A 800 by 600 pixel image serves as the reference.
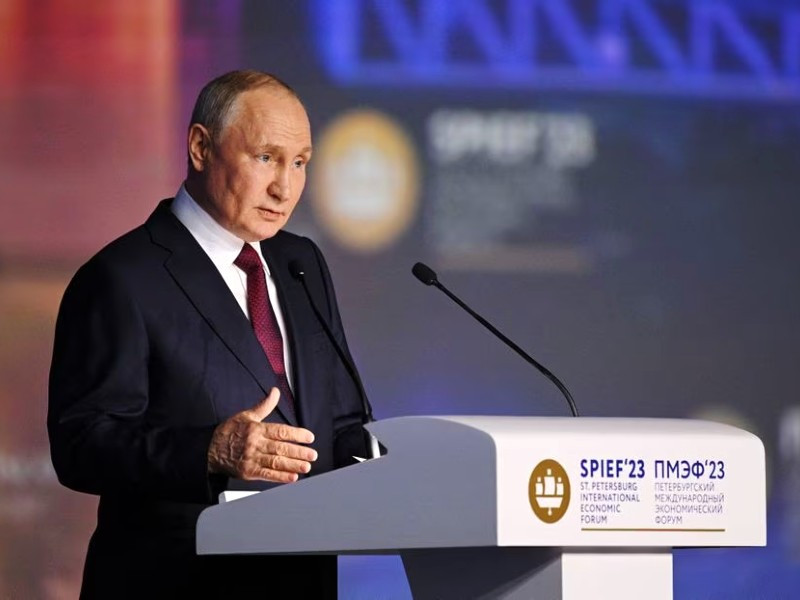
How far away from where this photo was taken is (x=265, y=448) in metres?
2.34

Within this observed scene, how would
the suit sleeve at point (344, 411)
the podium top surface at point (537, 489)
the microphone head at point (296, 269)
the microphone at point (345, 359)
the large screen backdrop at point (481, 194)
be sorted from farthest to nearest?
the large screen backdrop at point (481, 194) → the suit sleeve at point (344, 411) → the microphone head at point (296, 269) → the microphone at point (345, 359) → the podium top surface at point (537, 489)

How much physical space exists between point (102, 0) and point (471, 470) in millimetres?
3031

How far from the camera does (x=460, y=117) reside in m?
4.79

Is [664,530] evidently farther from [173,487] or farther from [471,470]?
[173,487]

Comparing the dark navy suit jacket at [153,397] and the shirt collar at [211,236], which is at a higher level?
the shirt collar at [211,236]

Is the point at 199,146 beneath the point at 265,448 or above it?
above

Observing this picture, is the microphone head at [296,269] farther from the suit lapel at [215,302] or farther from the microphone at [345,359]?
the suit lapel at [215,302]

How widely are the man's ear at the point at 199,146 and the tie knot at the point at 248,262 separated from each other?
0.63ft

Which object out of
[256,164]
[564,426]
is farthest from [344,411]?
[564,426]

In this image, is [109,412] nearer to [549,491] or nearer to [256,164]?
[256,164]

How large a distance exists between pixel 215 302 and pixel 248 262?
152 millimetres

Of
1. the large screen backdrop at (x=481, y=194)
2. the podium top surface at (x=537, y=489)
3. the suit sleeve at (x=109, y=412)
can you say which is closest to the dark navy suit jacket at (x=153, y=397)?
the suit sleeve at (x=109, y=412)

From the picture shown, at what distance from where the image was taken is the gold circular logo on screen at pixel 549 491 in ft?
6.47

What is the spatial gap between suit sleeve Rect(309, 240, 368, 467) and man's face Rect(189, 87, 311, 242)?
0.26 m
